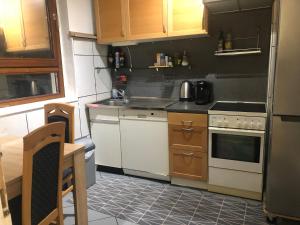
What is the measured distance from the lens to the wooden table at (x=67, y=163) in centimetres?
133

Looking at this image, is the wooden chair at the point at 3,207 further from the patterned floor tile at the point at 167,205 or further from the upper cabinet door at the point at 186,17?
the upper cabinet door at the point at 186,17

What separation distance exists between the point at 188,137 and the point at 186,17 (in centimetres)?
117

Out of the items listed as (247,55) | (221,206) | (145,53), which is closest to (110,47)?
(145,53)

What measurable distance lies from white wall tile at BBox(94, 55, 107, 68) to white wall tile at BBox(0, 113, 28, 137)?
44.3 inches

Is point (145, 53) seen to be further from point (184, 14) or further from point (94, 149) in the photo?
point (94, 149)

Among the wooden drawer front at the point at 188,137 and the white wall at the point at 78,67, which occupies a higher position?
the white wall at the point at 78,67

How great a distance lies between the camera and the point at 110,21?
2.82 meters

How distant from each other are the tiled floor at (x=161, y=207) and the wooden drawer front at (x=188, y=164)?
17 cm

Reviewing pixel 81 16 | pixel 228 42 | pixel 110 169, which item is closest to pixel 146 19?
pixel 81 16

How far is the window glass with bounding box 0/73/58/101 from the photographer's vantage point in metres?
2.22

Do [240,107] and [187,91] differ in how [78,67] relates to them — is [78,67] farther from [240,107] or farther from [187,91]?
[240,107]

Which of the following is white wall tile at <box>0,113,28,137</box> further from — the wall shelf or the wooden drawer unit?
the wall shelf

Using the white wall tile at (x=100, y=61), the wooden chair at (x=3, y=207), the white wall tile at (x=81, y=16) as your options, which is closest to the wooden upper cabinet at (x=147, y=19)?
the white wall tile at (x=81, y=16)

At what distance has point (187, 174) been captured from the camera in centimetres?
251
